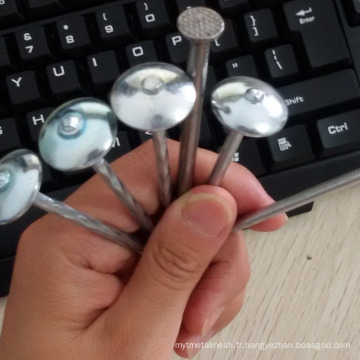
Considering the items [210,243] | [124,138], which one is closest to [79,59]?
[124,138]

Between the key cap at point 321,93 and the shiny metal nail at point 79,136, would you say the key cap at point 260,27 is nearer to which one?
the key cap at point 321,93

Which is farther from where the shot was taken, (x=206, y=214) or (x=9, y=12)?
(x=9, y=12)

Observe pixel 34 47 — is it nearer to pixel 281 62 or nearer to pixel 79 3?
pixel 79 3

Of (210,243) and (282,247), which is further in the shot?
(282,247)

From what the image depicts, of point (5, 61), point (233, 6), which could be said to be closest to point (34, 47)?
point (5, 61)

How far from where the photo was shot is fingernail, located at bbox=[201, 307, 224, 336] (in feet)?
1.00

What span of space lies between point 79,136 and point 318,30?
0.67 ft

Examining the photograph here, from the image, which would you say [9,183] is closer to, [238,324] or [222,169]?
[222,169]

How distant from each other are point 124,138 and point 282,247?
0.38ft

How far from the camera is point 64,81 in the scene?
325mm

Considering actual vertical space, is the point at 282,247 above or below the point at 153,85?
below

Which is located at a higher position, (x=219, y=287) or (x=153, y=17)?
(x=153, y=17)

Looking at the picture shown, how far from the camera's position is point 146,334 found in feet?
0.80

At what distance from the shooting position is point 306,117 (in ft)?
1.04
